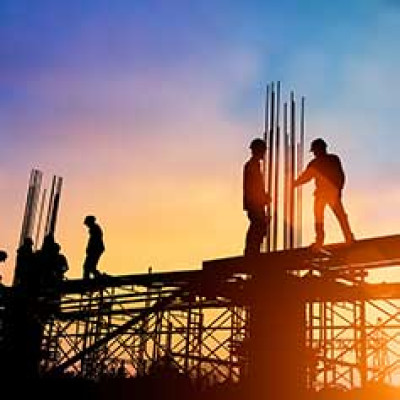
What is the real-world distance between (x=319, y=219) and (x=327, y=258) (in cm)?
65

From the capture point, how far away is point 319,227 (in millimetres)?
10930

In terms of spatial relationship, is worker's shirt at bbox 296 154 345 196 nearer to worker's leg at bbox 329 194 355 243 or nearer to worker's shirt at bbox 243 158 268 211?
worker's leg at bbox 329 194 355 243

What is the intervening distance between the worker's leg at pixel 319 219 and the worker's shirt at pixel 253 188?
3.00 feet

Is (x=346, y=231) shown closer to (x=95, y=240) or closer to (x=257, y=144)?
(x=257, y=144)

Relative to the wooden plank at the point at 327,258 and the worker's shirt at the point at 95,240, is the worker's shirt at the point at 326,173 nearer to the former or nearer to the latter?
the wooden plank at the point at 327,258

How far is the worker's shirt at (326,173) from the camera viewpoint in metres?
11.2

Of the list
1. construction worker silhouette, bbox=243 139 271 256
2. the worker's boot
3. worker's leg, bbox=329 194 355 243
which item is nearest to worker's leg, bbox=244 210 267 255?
construction worker silhouette, bbox=243 139 271 256

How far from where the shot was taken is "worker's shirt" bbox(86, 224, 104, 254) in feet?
52.4

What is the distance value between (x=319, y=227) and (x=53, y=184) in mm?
14614

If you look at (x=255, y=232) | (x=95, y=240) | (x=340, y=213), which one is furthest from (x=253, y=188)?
(x=95, y=240)

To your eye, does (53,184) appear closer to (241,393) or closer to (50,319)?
(50,319)

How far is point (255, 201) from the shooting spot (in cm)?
1155

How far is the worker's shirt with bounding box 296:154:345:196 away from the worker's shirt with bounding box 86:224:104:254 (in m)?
6.45

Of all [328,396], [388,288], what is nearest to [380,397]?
[328,396]
